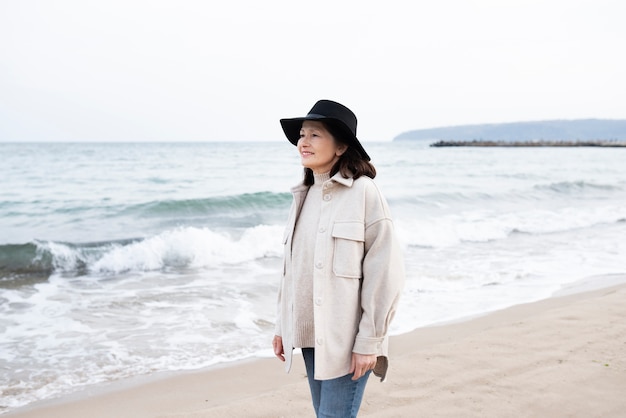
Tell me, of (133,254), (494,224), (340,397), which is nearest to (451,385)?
(340,397)

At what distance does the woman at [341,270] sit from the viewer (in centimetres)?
196

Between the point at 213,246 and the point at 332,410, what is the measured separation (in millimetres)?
8177

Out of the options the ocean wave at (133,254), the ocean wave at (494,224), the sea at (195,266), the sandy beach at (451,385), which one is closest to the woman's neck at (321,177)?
the sandy beach at (451,385)

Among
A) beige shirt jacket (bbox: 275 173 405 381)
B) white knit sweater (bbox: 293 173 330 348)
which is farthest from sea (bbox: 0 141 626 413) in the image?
beige shirt jacket (bbox: 275 173 405 381)

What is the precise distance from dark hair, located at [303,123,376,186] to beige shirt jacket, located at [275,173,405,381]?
0.13ft

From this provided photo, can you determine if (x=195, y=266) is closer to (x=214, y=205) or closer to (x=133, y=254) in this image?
(x=133, y=254)

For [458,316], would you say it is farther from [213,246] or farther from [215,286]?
[213,246]

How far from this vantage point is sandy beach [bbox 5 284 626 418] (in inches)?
132

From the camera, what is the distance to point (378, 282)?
1.94 meters

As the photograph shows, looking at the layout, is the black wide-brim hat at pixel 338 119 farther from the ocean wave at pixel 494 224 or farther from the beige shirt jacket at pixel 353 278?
the ocean wave at pixel 494 224

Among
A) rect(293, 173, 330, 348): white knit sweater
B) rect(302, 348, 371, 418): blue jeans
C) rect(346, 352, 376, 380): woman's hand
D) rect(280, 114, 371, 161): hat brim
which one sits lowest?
rect(302, 348, 371, 418): blue jeans

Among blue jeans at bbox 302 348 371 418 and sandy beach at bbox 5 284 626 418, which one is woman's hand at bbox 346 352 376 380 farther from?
sandy beach at bbox 5 284 626 418

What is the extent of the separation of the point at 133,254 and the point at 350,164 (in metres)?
8.19

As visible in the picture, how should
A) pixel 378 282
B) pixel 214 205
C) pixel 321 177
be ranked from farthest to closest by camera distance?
pixel 214 205 < pixel 321 177 < pixel 378 282
